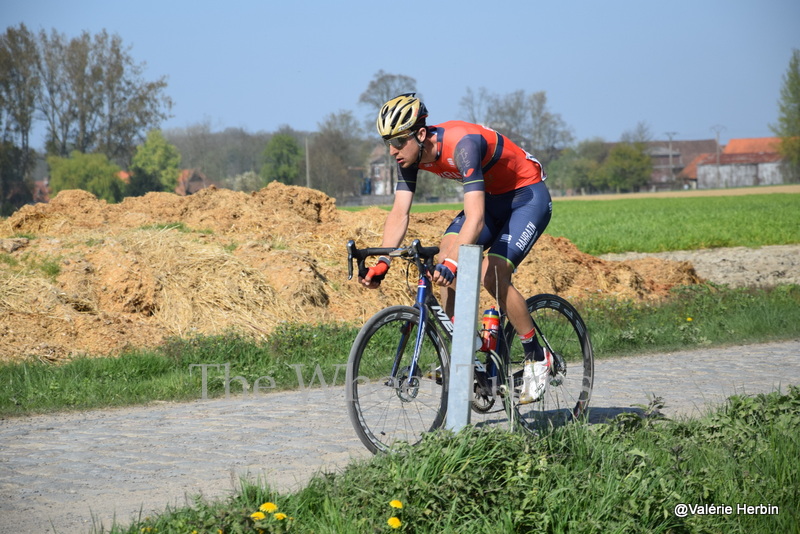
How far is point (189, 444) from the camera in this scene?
5746 millimetres

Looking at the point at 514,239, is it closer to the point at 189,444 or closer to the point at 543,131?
the point at 189,444

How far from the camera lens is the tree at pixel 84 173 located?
7138 centimetres

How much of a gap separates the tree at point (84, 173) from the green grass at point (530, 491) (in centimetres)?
7035

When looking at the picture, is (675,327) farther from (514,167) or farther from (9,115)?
(9,115)

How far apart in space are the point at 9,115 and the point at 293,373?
7025 cm

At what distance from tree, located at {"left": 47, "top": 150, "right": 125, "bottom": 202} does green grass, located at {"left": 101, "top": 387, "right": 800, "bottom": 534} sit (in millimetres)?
70349

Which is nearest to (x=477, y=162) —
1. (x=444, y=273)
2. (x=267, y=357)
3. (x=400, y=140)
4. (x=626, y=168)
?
(x=400, y=140)

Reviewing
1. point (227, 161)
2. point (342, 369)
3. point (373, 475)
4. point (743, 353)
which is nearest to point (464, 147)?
point (373, 475)

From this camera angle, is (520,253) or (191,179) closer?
(520,253)

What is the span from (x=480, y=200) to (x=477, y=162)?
0.82 ft

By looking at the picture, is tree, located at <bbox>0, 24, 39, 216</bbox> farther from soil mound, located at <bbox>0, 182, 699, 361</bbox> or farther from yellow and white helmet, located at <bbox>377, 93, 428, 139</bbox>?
yellow and white helmet, located at <bbox>377, 93, 428, 139</bbox>

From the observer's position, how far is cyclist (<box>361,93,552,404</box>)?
523 centimetres

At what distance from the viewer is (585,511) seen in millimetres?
4020

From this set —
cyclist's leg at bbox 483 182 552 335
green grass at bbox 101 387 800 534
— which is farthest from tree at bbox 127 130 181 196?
green grass at bbox 101 387 800 534
